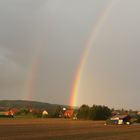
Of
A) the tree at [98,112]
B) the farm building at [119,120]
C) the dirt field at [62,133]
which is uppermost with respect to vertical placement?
the tree at [98,112]

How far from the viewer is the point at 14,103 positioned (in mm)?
165125

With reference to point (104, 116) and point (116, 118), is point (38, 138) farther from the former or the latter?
point (104, 116)

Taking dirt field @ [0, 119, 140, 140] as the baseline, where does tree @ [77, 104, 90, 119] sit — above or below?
above

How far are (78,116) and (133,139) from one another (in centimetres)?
5450

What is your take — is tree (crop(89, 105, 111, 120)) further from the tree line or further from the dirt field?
the dirt field

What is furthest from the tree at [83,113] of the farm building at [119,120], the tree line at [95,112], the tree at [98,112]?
the farm building at [119,120]

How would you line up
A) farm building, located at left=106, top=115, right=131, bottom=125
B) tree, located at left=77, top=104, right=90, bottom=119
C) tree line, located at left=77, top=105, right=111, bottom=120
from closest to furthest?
Result: farm building, located at left=106, top=115, right=131, bottom=125 → tree line, located at left=77, top=105, right=111, bottom=120 → tree, located at left=77, top=104, right=90, bottom=119

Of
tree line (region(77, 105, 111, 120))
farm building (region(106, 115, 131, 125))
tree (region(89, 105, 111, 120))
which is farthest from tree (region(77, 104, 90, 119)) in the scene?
farm building (region(106, 115, 131, 125))

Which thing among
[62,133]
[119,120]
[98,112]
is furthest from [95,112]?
[62,133]

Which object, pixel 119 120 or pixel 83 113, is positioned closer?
pixel 119 120

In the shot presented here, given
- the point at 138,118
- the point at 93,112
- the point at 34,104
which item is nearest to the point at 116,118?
the point at 138,118

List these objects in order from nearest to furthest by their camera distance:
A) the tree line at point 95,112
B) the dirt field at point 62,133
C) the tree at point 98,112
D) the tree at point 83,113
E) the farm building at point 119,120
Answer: the dirt field at point 62,133, the farm building at point 119,120, the tree at point 98,112, the tree line at point 95,112, the tree at point 83,113

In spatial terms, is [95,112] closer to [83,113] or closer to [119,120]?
[83,113]

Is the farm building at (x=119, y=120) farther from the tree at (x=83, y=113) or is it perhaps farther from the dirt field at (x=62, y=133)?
the tree at (x=83, y=113)
